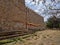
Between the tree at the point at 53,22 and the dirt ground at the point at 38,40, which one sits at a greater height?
the tree at the point at 53,22

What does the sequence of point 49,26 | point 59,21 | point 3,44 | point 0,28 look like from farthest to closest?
point 49,26 → point 59,21 → point 0,28 → point 3,44

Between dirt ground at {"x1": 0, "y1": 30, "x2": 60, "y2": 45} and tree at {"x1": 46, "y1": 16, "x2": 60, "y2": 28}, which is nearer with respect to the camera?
dirt ground at {"x1": 0, "y1": 30, "x2": 60, "y2": 45}

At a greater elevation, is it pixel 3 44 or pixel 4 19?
A: pixel 4 19

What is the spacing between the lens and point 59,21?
648 inches

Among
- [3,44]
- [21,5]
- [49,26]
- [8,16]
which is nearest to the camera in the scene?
[3,44]

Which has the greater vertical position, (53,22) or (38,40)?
(53,22)

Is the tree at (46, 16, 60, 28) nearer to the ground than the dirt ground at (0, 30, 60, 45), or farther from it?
farther from it

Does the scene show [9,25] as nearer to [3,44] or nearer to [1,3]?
[1,3]

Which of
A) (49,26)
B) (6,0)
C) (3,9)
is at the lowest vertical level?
(49,26)

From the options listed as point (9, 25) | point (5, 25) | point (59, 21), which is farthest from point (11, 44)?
point (59, 21)

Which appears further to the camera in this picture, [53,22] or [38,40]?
[53,22]

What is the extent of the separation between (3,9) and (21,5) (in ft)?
9.84

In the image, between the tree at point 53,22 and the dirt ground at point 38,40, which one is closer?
the dirt ground at point 38,40

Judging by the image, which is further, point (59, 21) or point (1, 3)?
point (59, 21)
